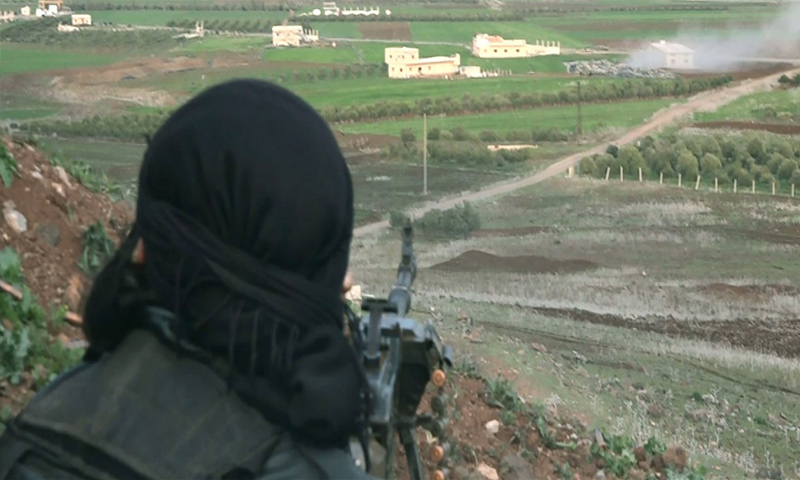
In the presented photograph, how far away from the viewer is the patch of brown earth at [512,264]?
6.38 meters

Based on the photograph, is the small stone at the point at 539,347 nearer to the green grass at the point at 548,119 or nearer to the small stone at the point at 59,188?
the green grass at the point at 548,119

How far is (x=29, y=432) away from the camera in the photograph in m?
1.30

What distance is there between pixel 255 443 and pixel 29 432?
10.9 inches

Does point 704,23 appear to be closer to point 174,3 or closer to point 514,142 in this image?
point 514,142

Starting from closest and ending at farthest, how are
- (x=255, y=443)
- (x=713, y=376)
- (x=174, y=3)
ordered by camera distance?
(x=255, y=443) < (x=713, y=376) < (x=174, y=3)

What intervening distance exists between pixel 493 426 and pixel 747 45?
377cm

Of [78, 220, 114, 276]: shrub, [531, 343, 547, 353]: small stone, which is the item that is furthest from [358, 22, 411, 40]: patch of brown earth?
[78, 220, 114, 276]: shrub

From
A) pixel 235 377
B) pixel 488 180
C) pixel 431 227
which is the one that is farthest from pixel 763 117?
pixel 235 377

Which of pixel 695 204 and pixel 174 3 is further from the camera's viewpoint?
pixel 174 3

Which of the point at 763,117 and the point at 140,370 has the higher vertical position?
the point at 140,370

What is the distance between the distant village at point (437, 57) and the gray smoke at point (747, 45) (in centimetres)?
8

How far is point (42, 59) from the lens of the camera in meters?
7.21

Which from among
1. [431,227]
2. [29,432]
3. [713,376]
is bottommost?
[713,376]

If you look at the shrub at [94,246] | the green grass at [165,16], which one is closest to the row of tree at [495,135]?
the green grass at [165,16]
